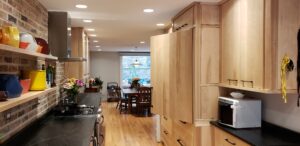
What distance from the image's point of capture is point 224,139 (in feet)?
9.01

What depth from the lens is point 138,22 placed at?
452 cm

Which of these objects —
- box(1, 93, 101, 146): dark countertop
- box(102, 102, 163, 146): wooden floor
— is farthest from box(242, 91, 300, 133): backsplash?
box(102, 102, 163, 146): wooden floor

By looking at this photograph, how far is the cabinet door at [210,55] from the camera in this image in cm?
315

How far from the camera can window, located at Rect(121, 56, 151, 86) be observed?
492 inches

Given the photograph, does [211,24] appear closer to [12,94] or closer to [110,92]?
[12,94]

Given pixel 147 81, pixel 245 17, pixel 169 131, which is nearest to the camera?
pixel 245 17

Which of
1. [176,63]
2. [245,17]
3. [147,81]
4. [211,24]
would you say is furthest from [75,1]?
[147,81]

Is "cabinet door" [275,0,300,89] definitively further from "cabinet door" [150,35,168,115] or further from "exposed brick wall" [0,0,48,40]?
"exposed brick wall" [0,0,48,40]

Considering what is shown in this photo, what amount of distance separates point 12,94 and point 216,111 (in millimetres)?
2368

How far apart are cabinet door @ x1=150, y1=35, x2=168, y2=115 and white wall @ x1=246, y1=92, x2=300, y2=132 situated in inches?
52.4

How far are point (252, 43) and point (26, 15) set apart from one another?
2.29m

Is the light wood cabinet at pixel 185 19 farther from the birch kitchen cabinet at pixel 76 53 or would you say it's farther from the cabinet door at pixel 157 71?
the birch kitchen cabinet at pixel 76 53

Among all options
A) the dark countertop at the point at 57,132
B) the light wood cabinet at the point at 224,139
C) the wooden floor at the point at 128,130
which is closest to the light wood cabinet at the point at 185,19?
the light wood cabinet at the point at 224,139

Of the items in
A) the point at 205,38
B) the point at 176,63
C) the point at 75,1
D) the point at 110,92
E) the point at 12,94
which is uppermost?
the point at 75,1
